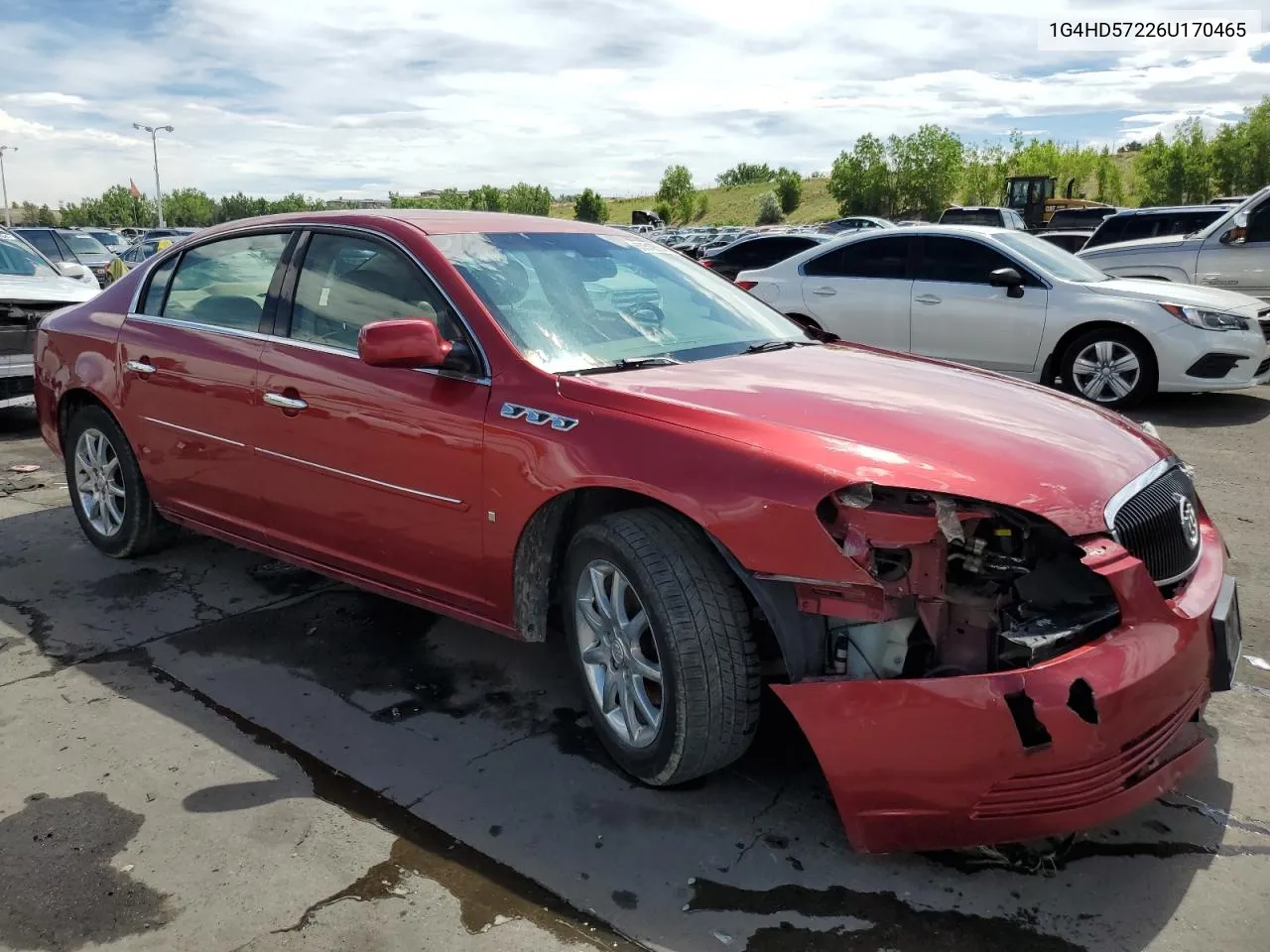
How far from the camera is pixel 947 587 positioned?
2.45 meters

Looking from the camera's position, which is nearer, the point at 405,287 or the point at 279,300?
the point at 405,287

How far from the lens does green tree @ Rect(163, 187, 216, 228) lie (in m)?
114

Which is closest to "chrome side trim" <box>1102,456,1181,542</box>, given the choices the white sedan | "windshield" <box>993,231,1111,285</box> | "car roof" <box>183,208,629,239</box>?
"car roof" <box>183,208,629,239</box>

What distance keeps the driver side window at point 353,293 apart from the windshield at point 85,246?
67.7ft

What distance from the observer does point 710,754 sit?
2732mm

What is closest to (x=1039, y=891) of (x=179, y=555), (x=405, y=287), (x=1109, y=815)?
(x=1109, y=815)

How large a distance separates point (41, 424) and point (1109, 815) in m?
5.29

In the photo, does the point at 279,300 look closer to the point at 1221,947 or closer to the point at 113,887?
the point at 113,887

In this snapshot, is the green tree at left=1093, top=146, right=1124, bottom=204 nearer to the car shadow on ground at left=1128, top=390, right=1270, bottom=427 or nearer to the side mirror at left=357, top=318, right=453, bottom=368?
the car shadow on ground at left=1128, top=390, right=1270, bottom=427

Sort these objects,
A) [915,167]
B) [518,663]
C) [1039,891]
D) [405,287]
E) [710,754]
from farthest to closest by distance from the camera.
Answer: [915,167] < [518,663] < [405,287] < [710,754] < [1039,891]

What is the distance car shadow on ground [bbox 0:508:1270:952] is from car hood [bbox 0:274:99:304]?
4.56 m

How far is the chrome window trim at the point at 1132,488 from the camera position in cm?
255

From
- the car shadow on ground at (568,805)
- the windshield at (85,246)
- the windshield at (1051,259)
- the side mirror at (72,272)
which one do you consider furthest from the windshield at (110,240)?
the car shadow on ground at (568,805)

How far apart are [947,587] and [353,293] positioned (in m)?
2.38
